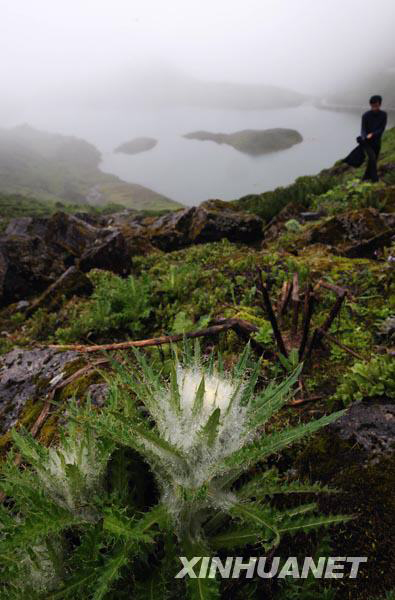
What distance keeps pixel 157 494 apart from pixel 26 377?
209 centimetres

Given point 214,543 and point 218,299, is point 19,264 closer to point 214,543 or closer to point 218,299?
point 218,299

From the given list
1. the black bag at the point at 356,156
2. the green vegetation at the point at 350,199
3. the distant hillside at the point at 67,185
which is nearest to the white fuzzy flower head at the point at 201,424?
the green vegetation at the point at 350,199

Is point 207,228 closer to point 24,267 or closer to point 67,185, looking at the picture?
point 24,267

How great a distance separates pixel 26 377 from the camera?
3.16 metres

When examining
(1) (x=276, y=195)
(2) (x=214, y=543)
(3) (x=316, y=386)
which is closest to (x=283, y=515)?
(2) (x=214, y=543)

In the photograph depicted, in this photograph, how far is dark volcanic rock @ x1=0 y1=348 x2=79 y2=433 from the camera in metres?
2.85

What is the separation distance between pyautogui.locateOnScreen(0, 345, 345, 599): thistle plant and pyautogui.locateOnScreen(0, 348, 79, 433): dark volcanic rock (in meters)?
1.47

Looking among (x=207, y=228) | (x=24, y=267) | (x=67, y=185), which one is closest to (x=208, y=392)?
(x=24, y=267)

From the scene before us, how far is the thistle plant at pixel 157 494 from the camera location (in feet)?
3.81

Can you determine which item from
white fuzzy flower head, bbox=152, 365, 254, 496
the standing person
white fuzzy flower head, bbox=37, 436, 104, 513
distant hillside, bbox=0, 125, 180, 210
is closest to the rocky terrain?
white fuzzy flower head, bbox=37, 436, 104, 513

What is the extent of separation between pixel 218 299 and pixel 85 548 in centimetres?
349

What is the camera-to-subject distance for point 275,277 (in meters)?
4.66

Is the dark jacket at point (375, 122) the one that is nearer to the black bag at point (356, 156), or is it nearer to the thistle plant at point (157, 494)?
the black bag at point (356, 156)

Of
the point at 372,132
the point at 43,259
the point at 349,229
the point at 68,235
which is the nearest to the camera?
the point at 349,229
